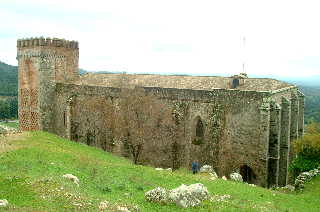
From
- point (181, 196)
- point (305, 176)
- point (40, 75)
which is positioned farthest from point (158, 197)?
point (40, 75)

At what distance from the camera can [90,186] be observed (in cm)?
1303

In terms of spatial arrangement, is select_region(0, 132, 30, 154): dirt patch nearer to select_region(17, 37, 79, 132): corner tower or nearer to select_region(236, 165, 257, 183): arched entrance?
select_region(17, 37, 79, 132): corner tower

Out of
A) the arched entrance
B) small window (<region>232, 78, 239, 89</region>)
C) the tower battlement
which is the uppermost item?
the tower battlement

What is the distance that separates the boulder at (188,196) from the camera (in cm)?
1148

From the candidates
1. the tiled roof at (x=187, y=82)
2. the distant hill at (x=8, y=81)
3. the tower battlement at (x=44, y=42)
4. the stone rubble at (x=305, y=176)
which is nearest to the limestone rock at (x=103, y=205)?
the stone rubble at (x=305, y=176)

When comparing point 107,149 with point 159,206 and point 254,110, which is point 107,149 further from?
point 159,206

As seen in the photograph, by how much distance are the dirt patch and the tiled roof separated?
31.1 ft

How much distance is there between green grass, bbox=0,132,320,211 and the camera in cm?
1033

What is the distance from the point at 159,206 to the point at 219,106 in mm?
12559

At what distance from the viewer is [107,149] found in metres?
26.7

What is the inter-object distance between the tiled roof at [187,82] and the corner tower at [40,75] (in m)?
2.73

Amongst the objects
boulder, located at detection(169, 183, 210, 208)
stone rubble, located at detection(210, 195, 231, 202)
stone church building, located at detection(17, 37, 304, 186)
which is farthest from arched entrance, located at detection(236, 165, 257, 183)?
boulder, located at detection(169, 183, 210, 208)

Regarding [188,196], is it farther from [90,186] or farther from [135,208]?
[90,186]

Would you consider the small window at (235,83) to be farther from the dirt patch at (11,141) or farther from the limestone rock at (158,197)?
the dirt patch at (11,141)
